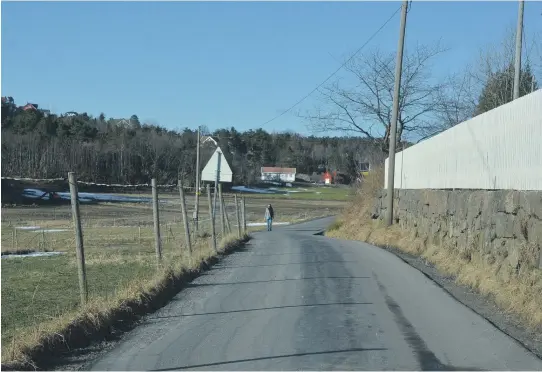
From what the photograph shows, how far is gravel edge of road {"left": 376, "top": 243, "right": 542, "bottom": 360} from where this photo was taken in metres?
7.27

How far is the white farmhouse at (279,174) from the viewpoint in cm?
15094

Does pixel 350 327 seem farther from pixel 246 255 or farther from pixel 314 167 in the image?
pixel 314 167

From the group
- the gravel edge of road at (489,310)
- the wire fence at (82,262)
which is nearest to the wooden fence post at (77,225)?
the wire fence at (82,262)

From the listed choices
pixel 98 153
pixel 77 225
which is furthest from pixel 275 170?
pixel 77 225

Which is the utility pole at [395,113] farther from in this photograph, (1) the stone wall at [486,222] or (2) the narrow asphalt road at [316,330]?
(2) the narrow asphalt road at [316,330]

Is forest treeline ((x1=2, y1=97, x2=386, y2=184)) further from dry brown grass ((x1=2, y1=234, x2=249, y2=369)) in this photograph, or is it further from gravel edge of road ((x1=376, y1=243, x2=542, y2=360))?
dry brown grass ((x1=2, y1=234, x2=249, y2=369))

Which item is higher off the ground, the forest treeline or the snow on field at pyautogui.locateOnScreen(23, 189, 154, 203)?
the forest treeline

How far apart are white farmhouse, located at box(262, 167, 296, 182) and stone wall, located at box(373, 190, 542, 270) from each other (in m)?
130

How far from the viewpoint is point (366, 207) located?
3219 cm

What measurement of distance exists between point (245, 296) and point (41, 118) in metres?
85.7

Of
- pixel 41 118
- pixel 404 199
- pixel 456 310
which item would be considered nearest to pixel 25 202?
pixel 41 118

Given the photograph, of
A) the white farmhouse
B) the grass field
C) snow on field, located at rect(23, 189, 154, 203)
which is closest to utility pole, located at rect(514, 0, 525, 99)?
the grass field

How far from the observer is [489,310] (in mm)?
9000

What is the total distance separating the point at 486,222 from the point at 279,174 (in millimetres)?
139819
